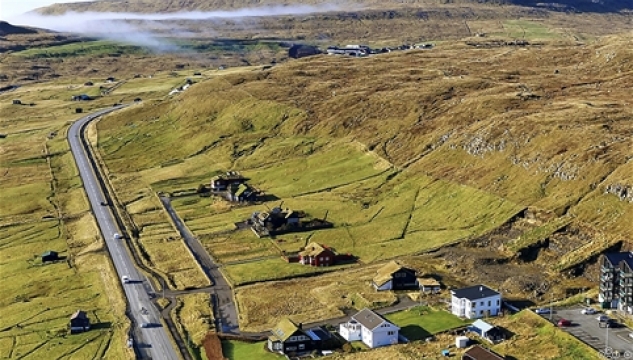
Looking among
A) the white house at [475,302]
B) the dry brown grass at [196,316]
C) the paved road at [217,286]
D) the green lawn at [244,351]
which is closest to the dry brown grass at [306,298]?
the paved road at [217,286]

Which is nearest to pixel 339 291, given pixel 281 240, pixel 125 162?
pixel 281 240

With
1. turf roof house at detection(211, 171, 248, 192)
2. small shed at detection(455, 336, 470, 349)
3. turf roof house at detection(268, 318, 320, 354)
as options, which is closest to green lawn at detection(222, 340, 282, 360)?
turf roof house at detection(268, 318, 320, 354)

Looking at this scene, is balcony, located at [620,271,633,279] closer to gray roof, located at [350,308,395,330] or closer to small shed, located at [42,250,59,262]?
gray roof, located at [350,308,395,330]

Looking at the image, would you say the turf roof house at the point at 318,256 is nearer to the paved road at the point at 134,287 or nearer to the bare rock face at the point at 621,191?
the paved road at the point at 134,287

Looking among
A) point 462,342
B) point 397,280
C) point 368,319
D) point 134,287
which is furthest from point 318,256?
point 462,342

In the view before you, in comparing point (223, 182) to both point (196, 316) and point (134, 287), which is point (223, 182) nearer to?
point (134, 287)
